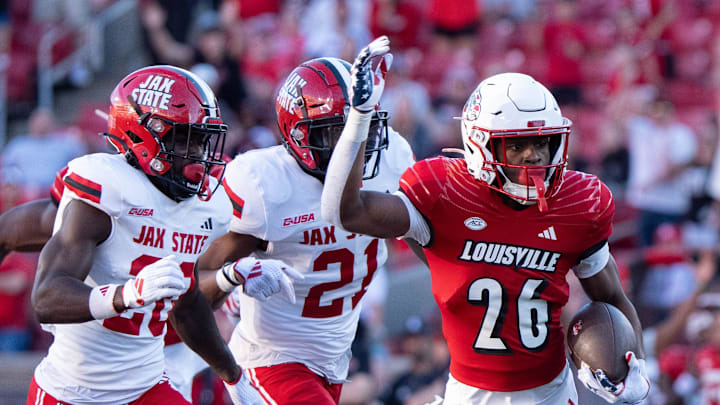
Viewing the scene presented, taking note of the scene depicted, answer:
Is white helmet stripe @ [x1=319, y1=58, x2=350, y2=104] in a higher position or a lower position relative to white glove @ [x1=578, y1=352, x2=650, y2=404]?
higher

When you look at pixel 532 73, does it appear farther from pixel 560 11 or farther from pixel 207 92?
pixel 207 92

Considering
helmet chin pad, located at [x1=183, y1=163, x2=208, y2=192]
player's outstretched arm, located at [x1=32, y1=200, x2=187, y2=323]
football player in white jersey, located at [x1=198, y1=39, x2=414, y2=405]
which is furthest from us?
football player in white jersey, located at [x1=198, y1=39, x2=414, y2=405]

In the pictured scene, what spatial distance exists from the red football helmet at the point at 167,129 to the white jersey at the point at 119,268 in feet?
0.22

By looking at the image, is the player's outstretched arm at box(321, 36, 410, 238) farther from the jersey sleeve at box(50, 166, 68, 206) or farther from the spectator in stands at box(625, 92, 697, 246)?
the spectator in stands at box(625, 92, 697, 246)

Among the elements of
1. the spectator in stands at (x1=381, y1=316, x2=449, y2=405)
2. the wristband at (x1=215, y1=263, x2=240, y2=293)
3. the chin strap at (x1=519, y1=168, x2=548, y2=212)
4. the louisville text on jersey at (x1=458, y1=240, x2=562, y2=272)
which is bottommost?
the spectator in stands at (x1=381, y1=316, x2=449, y2=405)

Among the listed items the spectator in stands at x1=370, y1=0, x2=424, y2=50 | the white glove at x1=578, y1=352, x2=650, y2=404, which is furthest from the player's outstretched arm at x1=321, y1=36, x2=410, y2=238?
the spectator in stands at x1=370, y1=0, x2=424, y2=50

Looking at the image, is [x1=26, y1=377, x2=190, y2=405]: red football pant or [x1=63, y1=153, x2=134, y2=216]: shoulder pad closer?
[x1=63, y1=153, x2=134, y2=216]: shoulder pad

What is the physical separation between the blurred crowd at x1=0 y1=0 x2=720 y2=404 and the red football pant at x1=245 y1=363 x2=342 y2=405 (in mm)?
1591

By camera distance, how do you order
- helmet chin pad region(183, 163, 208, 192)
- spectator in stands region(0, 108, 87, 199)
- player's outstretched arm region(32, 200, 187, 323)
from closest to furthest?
player's outstretched arm region(32, 200, 187, 323), helmet chin pad region(183, 163, 208, 192), spectator in stands region(0, 108, 87, 199)

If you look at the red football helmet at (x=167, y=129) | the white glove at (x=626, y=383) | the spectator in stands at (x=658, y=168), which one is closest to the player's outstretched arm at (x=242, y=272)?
the red football helmet at (x=167, y=129)

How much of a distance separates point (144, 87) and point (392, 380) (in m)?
4.29

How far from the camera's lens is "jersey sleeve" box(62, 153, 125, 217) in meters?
3.42

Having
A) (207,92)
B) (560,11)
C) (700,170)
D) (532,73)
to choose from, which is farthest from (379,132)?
(560,11)

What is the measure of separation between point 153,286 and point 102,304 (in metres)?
0.21
